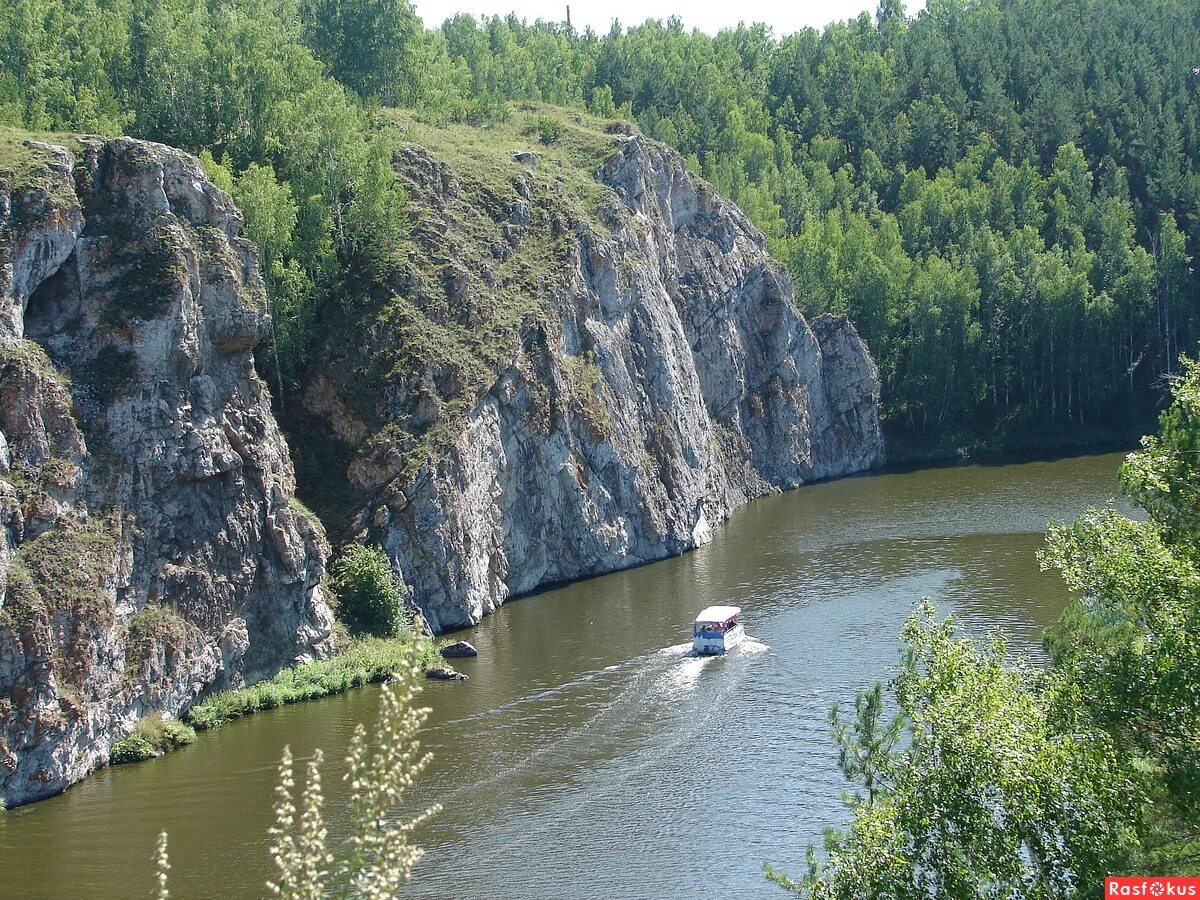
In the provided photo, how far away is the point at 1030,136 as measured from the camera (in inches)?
6447

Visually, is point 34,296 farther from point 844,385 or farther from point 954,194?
point 954,194

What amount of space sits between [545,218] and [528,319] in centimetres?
1084

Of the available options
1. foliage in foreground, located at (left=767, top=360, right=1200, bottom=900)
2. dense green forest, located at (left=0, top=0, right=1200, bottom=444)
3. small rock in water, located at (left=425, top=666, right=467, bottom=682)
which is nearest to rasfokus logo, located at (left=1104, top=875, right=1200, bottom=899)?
foliage in foreground, located at (left=767, top=360, right=1200, bottom=900)

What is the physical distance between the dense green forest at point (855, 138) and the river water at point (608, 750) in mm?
23915

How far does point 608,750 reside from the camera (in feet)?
157

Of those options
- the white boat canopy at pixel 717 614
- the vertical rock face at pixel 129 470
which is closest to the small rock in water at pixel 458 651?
the vertical rock face at pixel 129 470

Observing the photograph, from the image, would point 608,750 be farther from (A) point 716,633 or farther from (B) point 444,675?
(A) point 716,633

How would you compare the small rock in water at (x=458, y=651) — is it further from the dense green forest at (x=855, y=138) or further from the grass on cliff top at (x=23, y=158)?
the grass on cliff top at (x=23, y=158)

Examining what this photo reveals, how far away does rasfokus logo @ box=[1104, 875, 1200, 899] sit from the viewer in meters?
19.9

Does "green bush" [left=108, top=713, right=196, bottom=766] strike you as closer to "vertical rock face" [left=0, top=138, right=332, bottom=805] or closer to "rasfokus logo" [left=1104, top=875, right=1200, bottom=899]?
"vertical rock face" [left=0, top=138, right=332, bottom=805]

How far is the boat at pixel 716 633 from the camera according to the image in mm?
58688

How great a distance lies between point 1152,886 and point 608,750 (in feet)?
95.1

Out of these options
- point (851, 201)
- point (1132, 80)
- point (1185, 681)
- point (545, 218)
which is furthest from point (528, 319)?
point (1132, 80)

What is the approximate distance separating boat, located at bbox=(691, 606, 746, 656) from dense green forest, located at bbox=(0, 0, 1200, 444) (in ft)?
88.1
